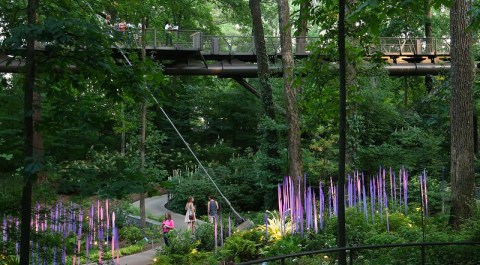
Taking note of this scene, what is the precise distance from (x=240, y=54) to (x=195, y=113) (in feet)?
23.1

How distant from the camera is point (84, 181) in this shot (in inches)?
139

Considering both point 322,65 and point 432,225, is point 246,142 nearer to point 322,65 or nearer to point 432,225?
point 432,225

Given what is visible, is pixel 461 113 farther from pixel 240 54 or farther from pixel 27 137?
pixel 240 54

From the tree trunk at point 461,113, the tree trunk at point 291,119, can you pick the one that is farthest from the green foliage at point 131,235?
the tree trunk at point 461,113

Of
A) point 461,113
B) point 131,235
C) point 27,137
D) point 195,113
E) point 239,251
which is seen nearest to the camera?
point 27,137

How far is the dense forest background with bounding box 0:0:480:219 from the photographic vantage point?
3.58m

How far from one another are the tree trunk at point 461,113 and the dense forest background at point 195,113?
1.03 m

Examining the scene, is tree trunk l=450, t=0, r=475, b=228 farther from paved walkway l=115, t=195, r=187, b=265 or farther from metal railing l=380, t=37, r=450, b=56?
metal railing l=380, t=37, r=450, b=56

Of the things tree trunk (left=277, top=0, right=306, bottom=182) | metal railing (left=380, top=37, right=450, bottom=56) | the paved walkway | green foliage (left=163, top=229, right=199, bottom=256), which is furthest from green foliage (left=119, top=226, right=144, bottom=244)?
metal railing (left=380, top=37, right=450, bottom=56)

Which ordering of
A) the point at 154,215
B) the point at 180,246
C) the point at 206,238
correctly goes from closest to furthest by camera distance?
1. the point at 180,246
2. the point at 206,238
3. the point at 154,215

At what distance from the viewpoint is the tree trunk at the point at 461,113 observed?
30.6 feet

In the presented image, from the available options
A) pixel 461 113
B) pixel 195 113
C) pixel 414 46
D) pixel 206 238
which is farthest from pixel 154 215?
pixel 414 46

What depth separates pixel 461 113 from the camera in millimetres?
9445

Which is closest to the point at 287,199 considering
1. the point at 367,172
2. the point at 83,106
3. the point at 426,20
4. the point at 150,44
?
the point at 367,172
